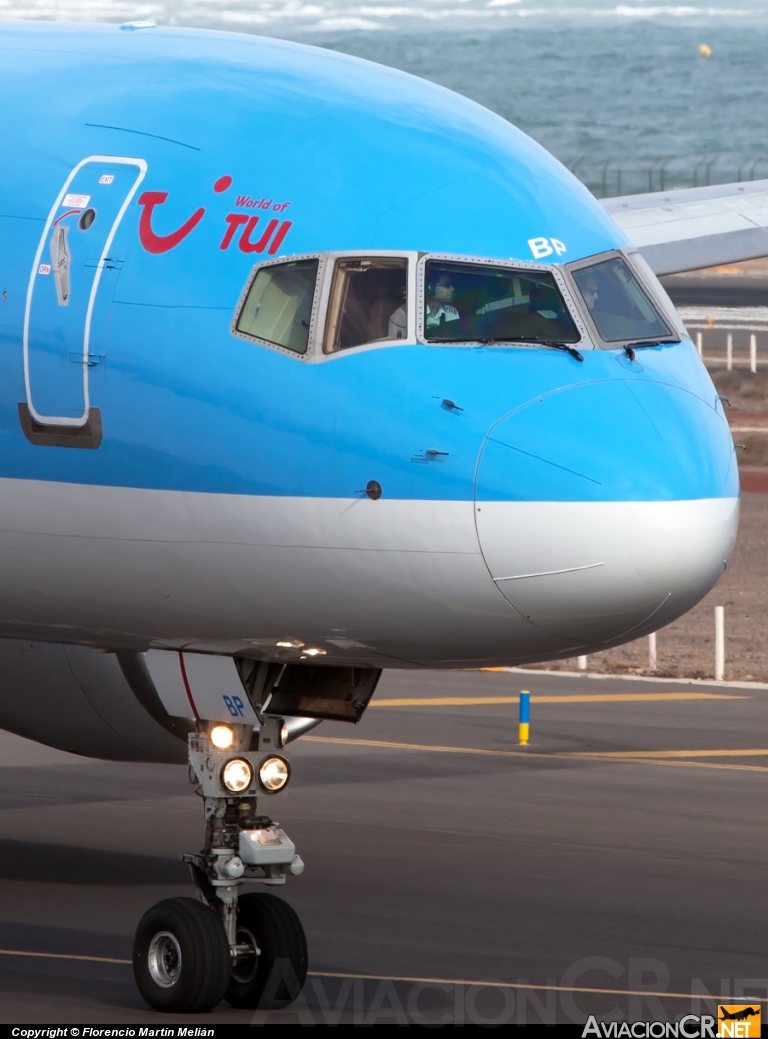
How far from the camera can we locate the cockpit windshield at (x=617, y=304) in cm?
1182

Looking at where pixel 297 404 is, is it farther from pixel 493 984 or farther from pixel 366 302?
pixel 493 984

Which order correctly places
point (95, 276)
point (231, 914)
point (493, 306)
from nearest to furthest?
point (493, 306)
point (95, 276)
point (231, 914)

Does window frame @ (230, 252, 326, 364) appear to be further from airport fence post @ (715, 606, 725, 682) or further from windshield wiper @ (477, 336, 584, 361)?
airport fence post @ (715, 606, 725, 682)

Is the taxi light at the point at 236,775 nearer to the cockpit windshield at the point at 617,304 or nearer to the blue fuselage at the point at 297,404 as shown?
the blue fuselage at the point at 297,404

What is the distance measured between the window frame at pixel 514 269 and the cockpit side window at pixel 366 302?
91 millimetres

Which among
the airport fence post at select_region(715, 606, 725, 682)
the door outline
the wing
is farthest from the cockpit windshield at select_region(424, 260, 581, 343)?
the airport fence post at select_region(715, 606, 725, 682)

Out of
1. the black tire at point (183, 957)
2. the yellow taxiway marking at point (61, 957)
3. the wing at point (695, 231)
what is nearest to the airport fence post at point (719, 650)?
the wing at point (695, 231)

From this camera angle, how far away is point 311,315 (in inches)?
457

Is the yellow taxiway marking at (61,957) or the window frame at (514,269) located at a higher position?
the window frame at (514,269)

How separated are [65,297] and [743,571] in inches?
1149

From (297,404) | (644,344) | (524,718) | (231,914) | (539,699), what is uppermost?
(539,699)

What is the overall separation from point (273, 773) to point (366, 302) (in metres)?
3.04

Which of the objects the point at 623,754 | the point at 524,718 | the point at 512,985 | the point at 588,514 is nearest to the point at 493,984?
the point at 512,985

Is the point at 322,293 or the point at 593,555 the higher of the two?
the point at 322,293
